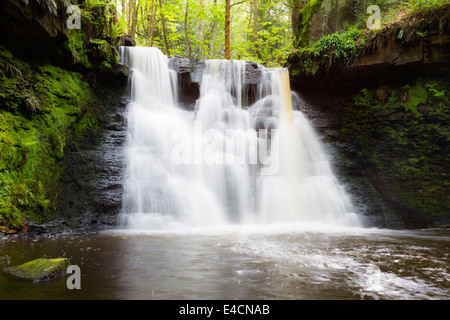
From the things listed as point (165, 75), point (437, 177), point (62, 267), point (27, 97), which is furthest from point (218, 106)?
point (62, 267)

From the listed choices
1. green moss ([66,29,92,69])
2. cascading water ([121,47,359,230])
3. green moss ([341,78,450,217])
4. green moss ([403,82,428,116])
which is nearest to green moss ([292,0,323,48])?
cascading water ([121,47,359,230])

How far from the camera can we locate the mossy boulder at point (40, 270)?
2.73 metres

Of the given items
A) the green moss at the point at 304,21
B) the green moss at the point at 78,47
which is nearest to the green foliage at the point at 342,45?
the green moss at the point at 304,21

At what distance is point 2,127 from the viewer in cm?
539

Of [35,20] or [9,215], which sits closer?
[9,215]

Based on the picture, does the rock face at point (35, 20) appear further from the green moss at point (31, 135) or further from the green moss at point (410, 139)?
the green moss at point (410, 139)

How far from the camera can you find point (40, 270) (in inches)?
111

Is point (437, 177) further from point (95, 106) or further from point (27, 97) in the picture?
point (27, 97)

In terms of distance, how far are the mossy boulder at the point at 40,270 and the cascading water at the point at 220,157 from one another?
3.14 metres

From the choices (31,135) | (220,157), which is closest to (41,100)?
(31,135)

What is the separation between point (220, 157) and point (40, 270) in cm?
569

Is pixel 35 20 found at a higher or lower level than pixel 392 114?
higher
